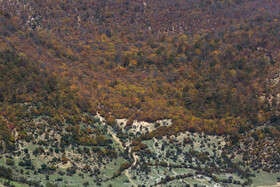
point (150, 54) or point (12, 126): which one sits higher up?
point (150, 54)

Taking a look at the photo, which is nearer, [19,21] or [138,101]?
[138,101]

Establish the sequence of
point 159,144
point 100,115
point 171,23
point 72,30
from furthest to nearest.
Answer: point 171,23 < point 72,30 < point 100,115 < point 159,144

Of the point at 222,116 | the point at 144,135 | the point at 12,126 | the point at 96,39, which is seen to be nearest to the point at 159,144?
the point at 144,135

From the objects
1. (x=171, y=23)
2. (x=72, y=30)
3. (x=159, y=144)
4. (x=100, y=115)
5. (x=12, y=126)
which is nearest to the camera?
(x=12, y=126)

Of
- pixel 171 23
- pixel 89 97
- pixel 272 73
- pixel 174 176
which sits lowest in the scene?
pixel 174 176

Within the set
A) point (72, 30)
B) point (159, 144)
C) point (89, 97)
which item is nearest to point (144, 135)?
point (159, 144)

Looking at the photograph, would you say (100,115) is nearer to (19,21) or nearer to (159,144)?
(159,144)
